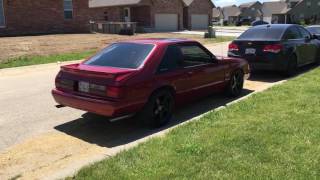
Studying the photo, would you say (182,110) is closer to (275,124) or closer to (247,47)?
(275,124)

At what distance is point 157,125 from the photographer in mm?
7172

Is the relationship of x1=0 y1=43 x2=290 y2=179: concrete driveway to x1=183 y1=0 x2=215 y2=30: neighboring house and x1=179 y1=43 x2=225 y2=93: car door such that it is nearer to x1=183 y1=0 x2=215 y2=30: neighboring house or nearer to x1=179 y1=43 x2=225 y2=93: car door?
x1=179 y1=43 x2=225 y2=93: car door

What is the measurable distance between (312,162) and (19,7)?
2981 cm

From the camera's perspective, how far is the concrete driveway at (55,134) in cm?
553

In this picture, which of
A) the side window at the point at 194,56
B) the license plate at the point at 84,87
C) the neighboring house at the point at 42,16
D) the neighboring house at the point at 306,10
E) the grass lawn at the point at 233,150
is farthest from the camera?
the neighboring house at the point at 306,10

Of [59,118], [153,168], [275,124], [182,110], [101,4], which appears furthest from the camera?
[101,4]

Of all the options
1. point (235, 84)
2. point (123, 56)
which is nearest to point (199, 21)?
point (235, 84)

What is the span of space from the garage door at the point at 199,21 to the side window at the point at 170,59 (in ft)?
163

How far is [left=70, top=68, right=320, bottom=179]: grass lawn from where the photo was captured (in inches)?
192

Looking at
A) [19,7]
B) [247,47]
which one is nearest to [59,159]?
[247,47]

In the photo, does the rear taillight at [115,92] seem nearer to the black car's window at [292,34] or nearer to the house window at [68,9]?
the black car's window at [292,34]

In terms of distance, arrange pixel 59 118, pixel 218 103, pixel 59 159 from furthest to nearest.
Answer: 1. pixel 218 103
2. pixel 59 118
3. pixel 59 159

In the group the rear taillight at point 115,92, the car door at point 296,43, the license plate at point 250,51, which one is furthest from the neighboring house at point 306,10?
the rear taillight at point 115,92

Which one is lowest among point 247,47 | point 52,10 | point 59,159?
point 59,159
